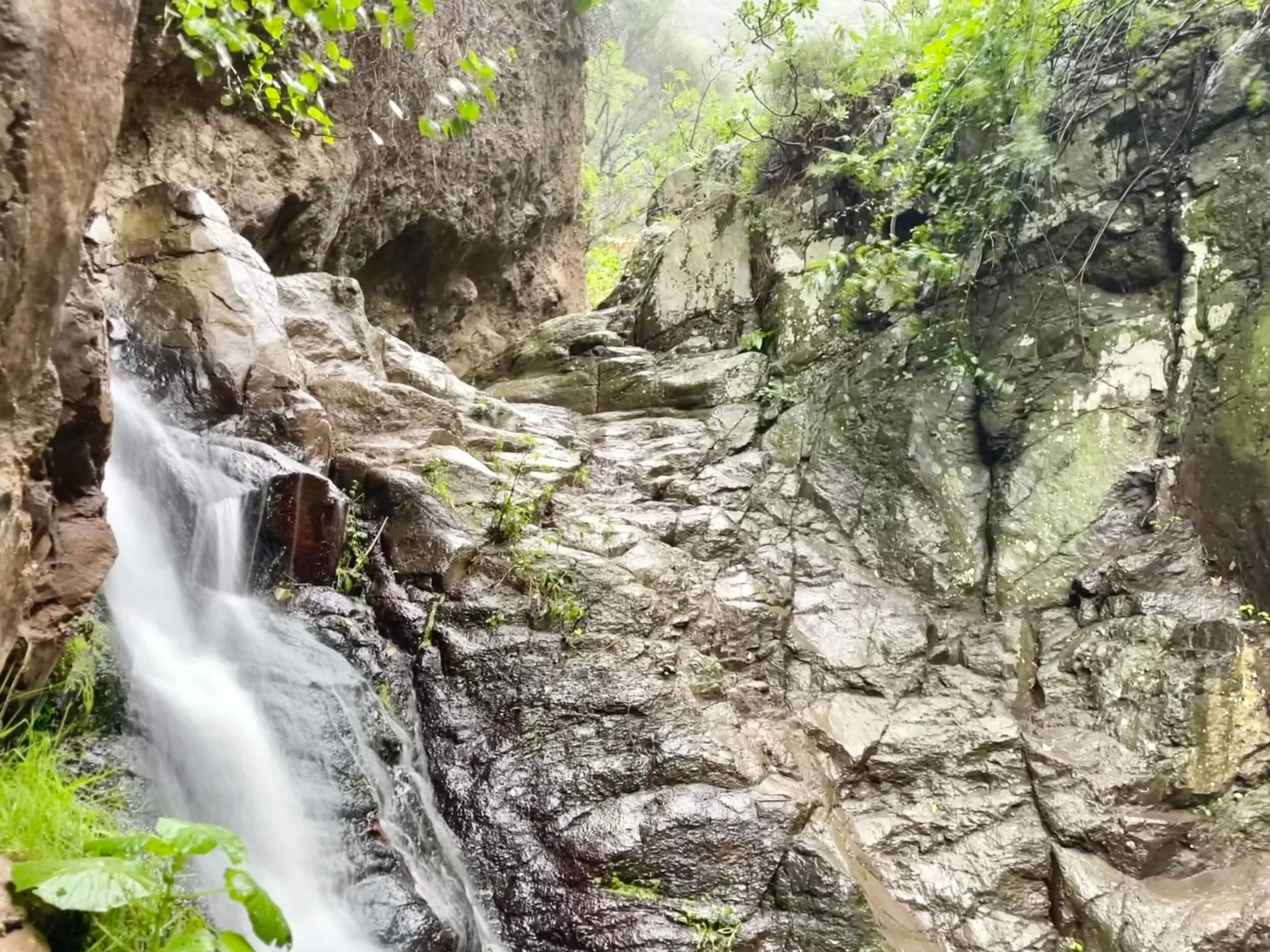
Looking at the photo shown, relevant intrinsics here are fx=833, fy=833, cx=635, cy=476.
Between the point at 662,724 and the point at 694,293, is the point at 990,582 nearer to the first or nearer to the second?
the point at 662,724

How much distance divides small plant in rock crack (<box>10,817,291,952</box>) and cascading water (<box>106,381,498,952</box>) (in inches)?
26.3

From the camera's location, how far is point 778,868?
13.3 feet

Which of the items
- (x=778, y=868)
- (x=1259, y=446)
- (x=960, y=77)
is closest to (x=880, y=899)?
(x=778, y=868)

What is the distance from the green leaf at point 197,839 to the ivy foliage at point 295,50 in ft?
8.22

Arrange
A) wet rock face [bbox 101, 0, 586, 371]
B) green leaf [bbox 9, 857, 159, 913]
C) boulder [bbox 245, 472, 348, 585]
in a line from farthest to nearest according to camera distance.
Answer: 1. wet rock face [bbox 101, 0, 586, 371]
2. boulder [bbox 245, 472, 348, 585]
3. green leaf [bbox 9, 857, 159, 913]

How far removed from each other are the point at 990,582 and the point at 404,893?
14.5 ft

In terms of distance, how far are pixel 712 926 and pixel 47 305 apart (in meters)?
3.53

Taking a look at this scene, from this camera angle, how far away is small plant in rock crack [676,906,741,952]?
3723 millimetres

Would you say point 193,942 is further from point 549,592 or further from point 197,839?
point 549,592

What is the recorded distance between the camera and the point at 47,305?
222 cm

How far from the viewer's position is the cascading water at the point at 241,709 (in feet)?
10.6

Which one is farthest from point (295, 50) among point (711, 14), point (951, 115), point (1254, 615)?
point (711, 14)

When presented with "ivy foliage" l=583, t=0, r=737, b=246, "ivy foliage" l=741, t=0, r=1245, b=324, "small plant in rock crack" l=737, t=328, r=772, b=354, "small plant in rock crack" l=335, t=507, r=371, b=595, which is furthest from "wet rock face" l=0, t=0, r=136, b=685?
"ivy foliage" l=583, t=0, r=737, b=246

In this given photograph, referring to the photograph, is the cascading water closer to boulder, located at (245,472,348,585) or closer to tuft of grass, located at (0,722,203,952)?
boulder, located at (245,472,348,585)
